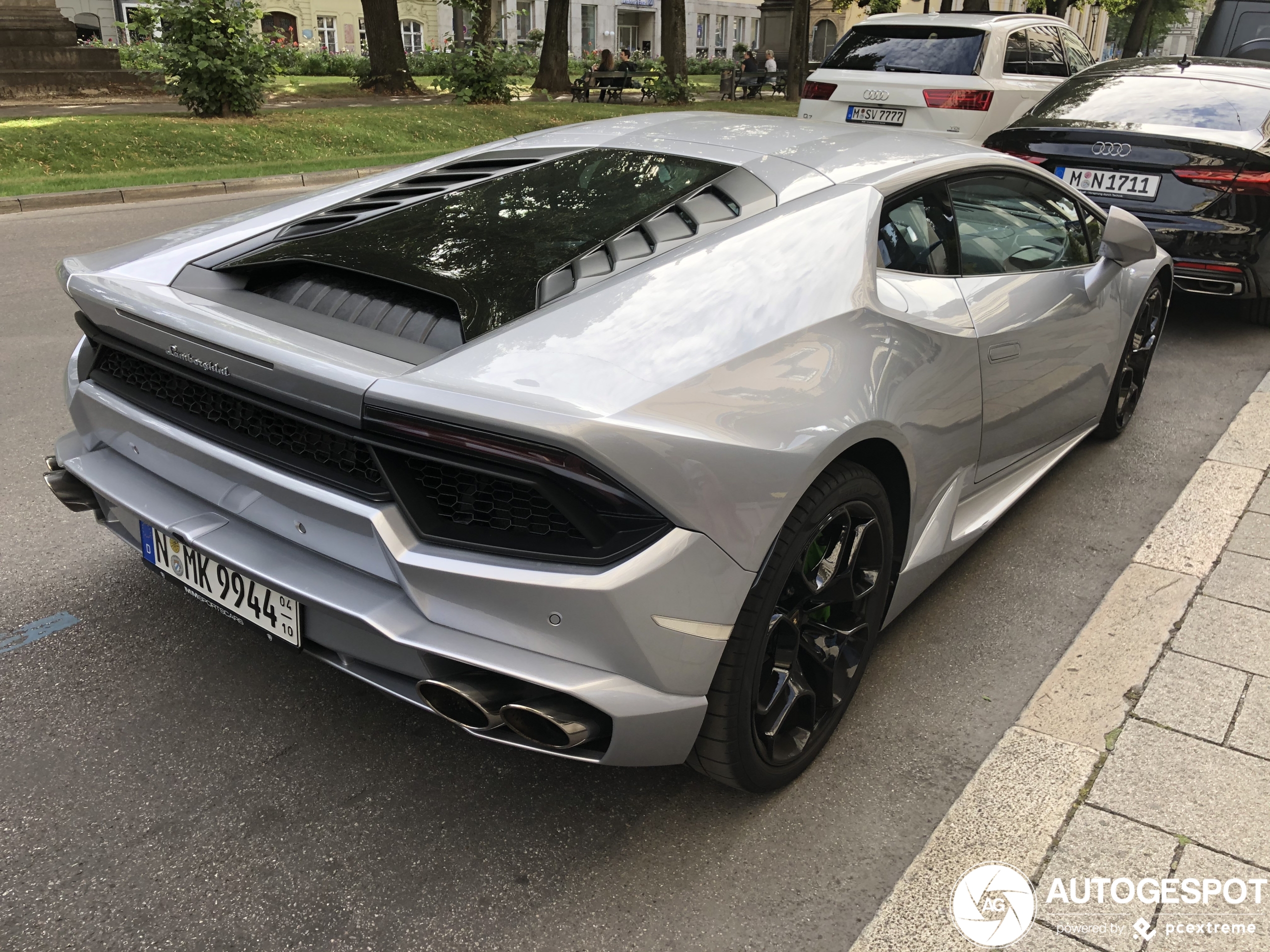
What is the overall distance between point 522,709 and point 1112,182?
5654 millimetres

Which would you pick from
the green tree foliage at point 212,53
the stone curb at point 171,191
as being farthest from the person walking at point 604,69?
the stone curb at point 171,191

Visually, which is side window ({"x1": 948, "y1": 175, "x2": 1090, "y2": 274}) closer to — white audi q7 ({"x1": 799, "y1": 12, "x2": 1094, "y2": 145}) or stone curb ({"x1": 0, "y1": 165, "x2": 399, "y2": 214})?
white audi q7 ({"x1": 799, "y1": 12, "x2": 1094, "y2": 145})

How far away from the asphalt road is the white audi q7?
7.85m

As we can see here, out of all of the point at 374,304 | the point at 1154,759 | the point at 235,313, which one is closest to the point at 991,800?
the point at 1154,759

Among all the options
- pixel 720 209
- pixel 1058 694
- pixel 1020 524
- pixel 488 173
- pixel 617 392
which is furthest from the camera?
pixel 1020 524

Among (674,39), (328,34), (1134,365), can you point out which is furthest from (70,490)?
(328,34)

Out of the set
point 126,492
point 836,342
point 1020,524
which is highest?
point 836,342

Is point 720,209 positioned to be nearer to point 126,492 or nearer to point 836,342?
point 836,342

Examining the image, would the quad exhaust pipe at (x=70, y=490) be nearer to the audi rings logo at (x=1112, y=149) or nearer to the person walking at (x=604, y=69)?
the audi rings logo at (x=1112, y=149)

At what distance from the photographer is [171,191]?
11.3 metres

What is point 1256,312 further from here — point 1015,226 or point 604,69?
point 604,69

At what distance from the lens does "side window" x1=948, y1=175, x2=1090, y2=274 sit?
10.5 feet

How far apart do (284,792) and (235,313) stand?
1118mm

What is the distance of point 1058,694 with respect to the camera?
2.91 metres
